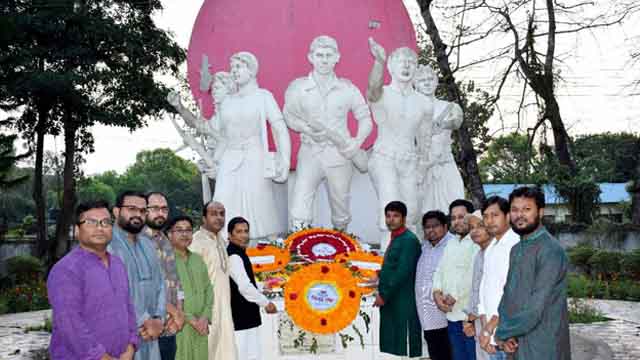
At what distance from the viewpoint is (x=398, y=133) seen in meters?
9.39

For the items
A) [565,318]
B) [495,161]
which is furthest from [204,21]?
[495,161]

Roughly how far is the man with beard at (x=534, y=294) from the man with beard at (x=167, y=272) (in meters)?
2.45

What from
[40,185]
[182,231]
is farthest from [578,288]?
[40,185]

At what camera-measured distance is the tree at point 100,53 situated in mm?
20078

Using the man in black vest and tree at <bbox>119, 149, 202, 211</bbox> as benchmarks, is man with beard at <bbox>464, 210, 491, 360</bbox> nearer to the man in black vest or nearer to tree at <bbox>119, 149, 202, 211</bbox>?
the man in black vest

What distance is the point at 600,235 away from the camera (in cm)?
2131

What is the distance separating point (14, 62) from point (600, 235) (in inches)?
612

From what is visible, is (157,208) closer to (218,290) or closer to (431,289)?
(218,290)

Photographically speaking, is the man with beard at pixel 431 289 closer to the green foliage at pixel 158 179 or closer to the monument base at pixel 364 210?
the monument base at pixel 364 210

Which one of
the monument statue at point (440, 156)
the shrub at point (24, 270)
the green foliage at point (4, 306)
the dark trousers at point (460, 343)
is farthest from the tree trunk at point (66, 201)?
the dark trousers at point (460, 343)

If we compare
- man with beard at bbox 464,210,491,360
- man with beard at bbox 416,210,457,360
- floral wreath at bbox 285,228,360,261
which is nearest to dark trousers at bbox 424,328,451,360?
man with beard at bbox 416,210,457,360

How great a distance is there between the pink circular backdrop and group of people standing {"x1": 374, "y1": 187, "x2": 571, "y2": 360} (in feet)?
→ 13.9

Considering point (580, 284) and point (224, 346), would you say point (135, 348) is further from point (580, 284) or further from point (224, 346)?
point (580, 284)

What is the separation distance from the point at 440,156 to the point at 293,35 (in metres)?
2.62
